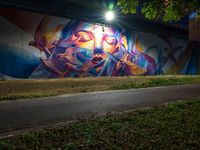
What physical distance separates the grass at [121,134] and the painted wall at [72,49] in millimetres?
9892

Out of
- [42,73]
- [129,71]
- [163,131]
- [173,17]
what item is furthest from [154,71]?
[163,131]

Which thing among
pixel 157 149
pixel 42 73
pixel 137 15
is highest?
pixel 137 15

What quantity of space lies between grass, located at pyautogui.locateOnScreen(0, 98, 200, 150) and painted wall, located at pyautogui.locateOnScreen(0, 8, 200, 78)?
989cm

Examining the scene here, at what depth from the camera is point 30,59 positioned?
16.0m

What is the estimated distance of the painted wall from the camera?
50.4 feet

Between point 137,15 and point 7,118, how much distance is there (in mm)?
16727

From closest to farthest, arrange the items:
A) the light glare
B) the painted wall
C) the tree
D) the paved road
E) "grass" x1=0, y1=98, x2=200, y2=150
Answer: "grass" x1=0, y1=98, x2=200, y2=150 → the paved road → the tree → the painted wall → the light glare

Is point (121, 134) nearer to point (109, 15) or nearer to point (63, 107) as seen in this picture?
point (63, 107)

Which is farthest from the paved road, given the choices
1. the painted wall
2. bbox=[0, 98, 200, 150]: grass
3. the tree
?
the painted wall

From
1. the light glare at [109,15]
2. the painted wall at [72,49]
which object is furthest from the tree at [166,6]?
A: the light glare at [109,15]

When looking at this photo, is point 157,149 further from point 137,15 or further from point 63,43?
point 137,15

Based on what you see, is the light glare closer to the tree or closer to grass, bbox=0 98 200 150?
the tree

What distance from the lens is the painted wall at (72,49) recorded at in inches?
605

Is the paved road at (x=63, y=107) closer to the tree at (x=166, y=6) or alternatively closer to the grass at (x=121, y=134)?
the grass at (x=121, y=134)
